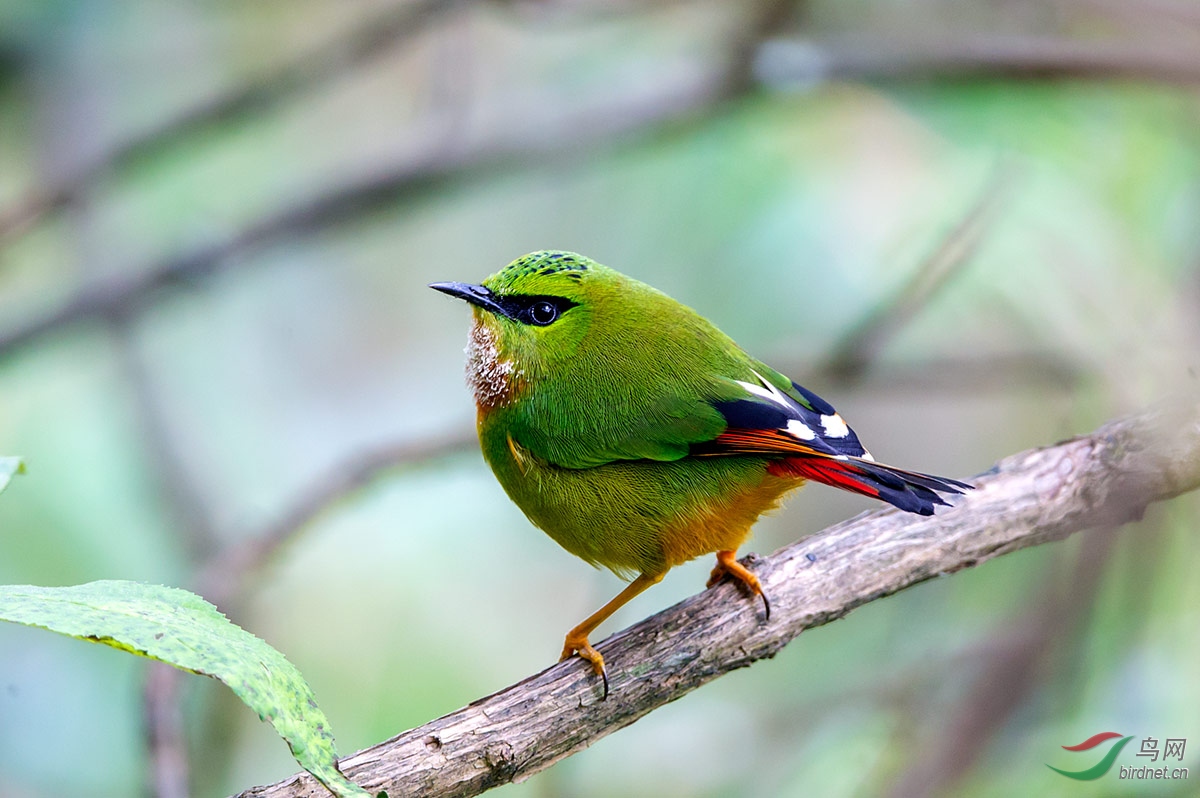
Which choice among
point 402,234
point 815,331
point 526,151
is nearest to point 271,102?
point 526,151

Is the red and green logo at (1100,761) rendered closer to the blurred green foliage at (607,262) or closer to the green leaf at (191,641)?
the blurred green foliage at (607,262)

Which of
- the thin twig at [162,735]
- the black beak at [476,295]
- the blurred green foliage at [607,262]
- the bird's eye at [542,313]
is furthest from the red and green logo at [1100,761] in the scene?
the thin twig at [162,735]

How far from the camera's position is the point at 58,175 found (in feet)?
17.2

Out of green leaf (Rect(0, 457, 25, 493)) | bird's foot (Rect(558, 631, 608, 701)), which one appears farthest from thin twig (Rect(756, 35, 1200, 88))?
green leaf (Rect(0, 457, 25, 493))

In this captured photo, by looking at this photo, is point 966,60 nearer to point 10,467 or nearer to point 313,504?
point 313,504

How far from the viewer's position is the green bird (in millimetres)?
2518

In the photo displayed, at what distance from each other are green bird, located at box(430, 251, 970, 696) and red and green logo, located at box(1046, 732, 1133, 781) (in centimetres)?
88

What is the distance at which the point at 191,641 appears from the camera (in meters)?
1.39

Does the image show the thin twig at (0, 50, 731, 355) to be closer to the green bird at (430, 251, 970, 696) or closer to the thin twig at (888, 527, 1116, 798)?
the green bird at (430, 251, 970, 696)

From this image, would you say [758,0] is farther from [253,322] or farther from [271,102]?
[253,322]

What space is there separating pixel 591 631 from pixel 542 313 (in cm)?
80

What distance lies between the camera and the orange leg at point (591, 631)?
2430 mm

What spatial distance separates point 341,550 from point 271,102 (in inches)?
80.1

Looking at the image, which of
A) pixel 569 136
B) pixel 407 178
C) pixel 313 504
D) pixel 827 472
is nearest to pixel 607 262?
pixel 569 136
